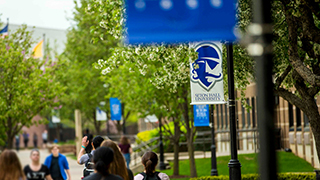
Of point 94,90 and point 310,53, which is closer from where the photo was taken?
point 310,53

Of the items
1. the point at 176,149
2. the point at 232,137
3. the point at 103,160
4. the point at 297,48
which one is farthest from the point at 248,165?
the point at 103,160

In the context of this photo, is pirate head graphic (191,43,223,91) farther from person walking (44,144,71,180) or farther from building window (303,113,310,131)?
building window (303,113,310,131)

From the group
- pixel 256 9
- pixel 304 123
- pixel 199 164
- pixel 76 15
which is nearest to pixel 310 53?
pixel 256 9

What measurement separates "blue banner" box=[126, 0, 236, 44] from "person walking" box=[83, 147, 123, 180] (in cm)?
187

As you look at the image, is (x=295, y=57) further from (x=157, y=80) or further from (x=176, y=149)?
(x=176, y=149)

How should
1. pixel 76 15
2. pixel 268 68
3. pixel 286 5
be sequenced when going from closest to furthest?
pixel 268 68, pixel 286 5, pixel 76 15

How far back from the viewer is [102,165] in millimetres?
5457

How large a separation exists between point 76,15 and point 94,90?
18.7 ft

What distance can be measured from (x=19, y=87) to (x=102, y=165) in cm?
1867

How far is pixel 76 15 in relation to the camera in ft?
116

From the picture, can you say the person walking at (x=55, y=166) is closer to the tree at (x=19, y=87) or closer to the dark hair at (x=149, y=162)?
the dark hair at (x=149, y=162)

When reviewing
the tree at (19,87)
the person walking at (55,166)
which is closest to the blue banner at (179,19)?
the person walking at (55,166)

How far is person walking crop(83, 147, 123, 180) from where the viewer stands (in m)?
5.44

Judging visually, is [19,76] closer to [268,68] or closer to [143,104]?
[143,104]
